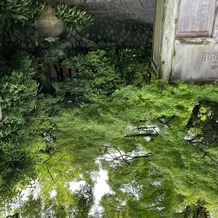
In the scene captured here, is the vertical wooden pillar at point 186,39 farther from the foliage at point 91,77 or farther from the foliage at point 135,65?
the foliage at point 91,77

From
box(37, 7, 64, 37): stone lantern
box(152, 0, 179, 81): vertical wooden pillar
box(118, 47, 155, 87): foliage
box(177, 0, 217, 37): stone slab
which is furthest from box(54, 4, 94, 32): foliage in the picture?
box(177, 0, 217, 37): stone slab

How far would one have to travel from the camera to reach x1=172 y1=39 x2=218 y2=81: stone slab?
5652 mm

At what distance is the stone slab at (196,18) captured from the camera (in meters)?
5.24

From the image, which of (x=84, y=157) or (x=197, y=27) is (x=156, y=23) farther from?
(x=84, y=157)

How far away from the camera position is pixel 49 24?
623 centimetres

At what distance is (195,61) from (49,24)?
9.92 ft

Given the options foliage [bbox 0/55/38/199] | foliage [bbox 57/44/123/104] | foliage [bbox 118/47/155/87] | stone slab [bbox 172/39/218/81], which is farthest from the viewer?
foliage [bbox 118/47/155/87]

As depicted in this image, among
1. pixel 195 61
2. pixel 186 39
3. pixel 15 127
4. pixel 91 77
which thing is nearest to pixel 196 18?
pixel 186 39

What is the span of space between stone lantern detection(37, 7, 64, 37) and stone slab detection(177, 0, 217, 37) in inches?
97.2

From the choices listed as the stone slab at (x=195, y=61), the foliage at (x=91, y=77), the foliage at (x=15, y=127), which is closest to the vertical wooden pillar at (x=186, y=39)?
the stone slab at (x=195, y=61)

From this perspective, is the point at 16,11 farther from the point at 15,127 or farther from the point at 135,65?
the point at 135,65

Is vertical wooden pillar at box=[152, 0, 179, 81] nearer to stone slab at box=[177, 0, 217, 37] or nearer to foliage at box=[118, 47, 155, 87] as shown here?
stone slab at box=[177, 0, 217, 37]

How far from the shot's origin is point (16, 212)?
197 inches

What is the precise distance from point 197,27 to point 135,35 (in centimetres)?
194
